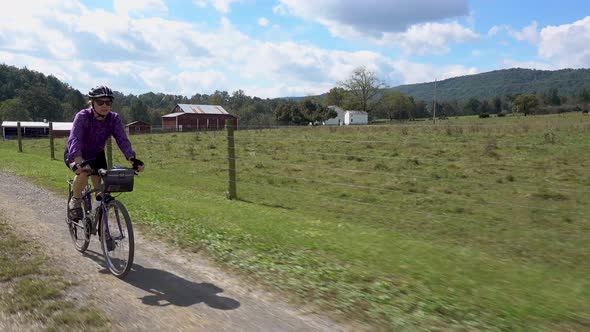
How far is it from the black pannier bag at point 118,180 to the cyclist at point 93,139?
0.28m

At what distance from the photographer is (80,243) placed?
17.9 ft

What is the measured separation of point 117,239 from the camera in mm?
4641

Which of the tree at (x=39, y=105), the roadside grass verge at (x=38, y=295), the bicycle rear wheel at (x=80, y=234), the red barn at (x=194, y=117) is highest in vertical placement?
the tree at (x=39, y=105)

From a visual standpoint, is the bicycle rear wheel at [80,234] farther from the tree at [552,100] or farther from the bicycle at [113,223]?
the tree at [552,100]

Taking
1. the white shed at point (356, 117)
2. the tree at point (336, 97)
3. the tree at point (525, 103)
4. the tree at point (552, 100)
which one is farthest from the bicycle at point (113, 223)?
the tree at point (336, 97)

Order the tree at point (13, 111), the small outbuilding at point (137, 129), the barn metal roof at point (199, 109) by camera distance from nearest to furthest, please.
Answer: the small outbuilding at point (137, 129) → the barn metal roof at point (199, 109) → the tree at point (13, 111)

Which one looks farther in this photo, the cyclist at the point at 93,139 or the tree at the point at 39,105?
the tree at the point at 39,105

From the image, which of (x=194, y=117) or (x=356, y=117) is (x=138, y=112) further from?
(x=356, y=117)

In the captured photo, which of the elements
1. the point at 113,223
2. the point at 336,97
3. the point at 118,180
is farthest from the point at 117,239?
the point at 336,97

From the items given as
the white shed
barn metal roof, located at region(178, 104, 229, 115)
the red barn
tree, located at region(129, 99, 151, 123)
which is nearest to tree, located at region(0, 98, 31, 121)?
tree, located at region(129, 99, 151, 123)

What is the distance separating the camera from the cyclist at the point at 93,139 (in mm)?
4770

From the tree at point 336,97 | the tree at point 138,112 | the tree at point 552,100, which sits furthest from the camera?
the tree at point 336,97

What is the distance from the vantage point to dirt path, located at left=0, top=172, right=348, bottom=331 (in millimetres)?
3482

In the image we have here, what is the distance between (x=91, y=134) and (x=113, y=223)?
1.10 m
